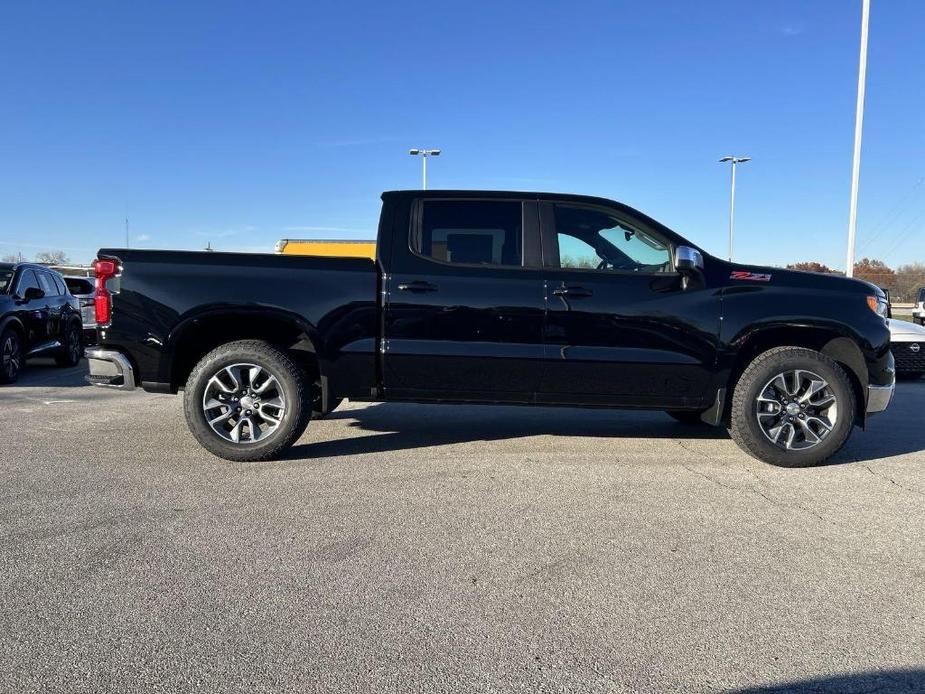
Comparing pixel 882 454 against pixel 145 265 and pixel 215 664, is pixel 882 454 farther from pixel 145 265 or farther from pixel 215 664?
pixel 145 265

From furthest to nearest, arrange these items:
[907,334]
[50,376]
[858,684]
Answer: [50,376] < [907,334] < [858,684]

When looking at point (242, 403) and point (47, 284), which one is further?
point (47, 284)

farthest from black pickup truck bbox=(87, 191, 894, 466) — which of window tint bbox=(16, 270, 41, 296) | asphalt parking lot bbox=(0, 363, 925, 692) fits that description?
window tint bbox=(16, 270, 41, 296)

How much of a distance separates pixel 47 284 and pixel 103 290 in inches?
269

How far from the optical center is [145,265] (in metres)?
4.76

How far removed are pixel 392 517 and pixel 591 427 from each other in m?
2.99

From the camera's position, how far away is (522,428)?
613 centimetres

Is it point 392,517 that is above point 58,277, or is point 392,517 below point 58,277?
below

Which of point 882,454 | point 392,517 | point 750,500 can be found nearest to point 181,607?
point 392,517

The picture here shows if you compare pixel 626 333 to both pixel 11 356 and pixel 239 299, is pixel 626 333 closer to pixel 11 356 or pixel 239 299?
pixel 239 299

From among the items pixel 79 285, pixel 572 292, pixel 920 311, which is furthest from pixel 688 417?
pixel 920 311

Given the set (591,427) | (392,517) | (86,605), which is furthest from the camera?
(591,427)

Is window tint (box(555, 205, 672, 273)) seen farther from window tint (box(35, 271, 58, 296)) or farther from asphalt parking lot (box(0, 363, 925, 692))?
window tint (box(35, 271, 58, 296))

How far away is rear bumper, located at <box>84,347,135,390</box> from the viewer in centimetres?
479
